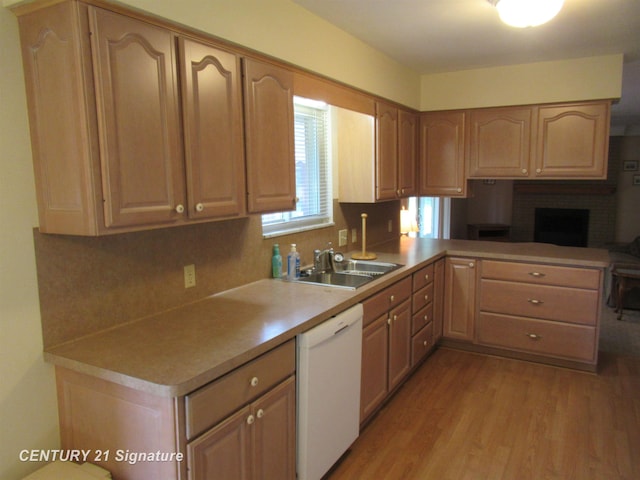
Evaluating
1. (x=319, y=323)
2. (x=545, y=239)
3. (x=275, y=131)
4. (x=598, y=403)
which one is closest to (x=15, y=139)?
(x=275, y=131)

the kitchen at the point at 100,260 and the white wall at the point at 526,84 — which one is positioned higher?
the white wall at the point at 526,84

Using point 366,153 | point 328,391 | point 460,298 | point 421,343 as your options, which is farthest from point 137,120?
point 460,298

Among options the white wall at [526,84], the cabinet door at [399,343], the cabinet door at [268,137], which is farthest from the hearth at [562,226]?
the cabinet door at [268,137]

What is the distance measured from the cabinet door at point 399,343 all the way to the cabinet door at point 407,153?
45.6 inches

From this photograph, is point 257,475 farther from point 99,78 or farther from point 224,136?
point 99,78

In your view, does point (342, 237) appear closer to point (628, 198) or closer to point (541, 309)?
point (541, 309)

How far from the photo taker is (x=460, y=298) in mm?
3756

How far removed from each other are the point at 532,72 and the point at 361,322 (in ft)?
8.77

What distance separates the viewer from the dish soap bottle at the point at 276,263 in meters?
2.67

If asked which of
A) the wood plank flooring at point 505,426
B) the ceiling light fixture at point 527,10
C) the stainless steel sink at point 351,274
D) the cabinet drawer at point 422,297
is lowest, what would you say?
the wood plank flooring at point 505,426

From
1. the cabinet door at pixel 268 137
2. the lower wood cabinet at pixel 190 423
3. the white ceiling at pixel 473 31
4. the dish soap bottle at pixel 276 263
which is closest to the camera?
the lower wood cabinet at pixel 190 423

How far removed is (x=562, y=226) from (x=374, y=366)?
7229 millimetres

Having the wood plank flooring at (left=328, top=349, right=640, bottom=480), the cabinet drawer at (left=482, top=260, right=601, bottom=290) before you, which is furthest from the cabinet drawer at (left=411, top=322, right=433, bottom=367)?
the cabinet drawer at (left=482, top=260, right=601, bottom=290)

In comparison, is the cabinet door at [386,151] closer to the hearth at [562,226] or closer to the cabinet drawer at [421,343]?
the cabinet drawer at [421,343]
